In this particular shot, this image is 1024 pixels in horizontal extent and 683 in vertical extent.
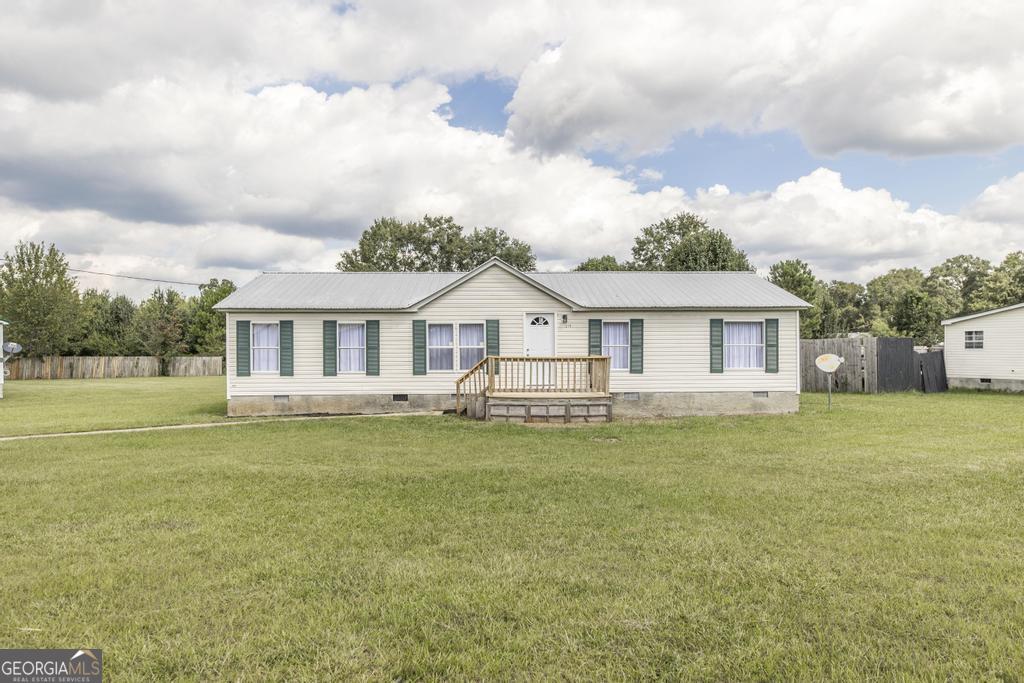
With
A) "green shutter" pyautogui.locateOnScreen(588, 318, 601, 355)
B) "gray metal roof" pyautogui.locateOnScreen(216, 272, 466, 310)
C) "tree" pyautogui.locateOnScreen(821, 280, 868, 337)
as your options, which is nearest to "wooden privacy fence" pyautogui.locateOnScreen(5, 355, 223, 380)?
"gray metal roof" pyautogui.locateOnScreen(216, 272, 466, 310)

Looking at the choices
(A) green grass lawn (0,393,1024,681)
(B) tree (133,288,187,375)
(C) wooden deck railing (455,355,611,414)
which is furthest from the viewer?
(B) tree (133,288,187,375)

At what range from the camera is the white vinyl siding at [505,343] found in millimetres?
15992

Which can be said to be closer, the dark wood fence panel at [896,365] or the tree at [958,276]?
the dark wood fence panel at [896,365]

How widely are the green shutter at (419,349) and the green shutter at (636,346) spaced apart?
571 cm

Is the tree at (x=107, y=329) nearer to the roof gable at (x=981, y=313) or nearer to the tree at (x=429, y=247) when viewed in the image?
the tree at (x=429, y=247)

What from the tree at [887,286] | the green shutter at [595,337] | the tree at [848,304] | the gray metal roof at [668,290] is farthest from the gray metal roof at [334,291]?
the tree at [887,286]

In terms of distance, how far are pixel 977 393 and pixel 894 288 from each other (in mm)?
48307

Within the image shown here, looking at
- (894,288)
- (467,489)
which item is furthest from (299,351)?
(894,288)

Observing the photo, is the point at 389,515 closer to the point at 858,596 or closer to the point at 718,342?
the point at 858,596

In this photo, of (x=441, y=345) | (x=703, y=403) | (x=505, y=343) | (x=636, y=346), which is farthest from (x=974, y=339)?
(x=441, y=345)

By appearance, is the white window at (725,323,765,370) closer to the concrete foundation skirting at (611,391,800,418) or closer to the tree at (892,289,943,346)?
the concrete foundation skirting at (611,391,800,418)

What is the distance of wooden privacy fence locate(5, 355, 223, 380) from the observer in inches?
1435

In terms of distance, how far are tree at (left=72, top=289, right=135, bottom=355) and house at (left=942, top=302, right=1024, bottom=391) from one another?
176 feet

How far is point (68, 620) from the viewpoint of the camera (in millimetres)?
3615
